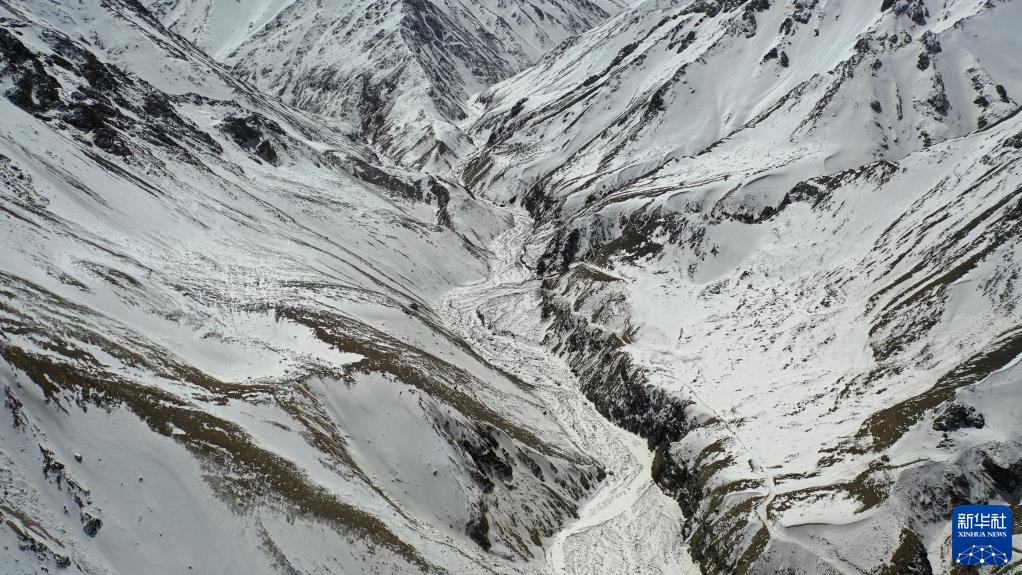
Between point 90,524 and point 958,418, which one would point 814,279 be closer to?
point 958,418

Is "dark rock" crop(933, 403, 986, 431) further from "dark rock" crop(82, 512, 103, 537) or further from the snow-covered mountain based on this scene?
"dark rock" crop(82, 512, 103, 537)

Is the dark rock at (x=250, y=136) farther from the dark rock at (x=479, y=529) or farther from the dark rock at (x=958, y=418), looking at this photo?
the dark rock at (x=958, y=418)

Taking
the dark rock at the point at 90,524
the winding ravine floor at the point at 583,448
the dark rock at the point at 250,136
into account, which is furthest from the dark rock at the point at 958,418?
the dark rock at the point at 250,136

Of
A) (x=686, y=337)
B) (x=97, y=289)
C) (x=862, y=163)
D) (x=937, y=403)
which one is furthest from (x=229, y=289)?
(x=862, y=163)

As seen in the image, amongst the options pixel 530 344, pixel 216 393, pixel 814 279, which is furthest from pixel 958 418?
pixel 530 344

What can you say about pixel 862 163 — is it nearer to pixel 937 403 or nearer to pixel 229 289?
pixel 937 403

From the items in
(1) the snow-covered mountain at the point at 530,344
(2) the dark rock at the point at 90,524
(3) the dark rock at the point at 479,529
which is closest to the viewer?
(2) the dark rock at the point at 90,524
